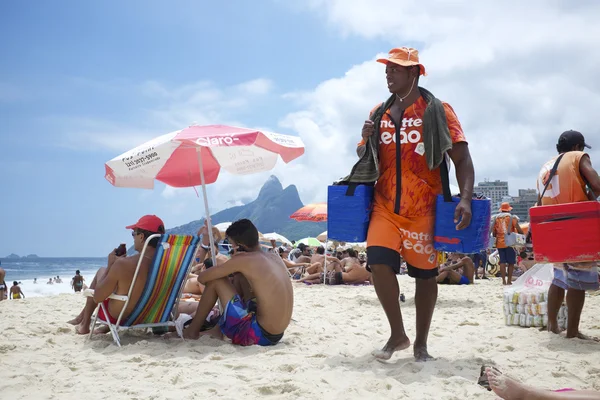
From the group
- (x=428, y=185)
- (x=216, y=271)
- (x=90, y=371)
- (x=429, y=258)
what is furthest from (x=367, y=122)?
(x=90, y=371)

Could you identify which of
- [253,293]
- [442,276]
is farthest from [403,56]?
[442,276]

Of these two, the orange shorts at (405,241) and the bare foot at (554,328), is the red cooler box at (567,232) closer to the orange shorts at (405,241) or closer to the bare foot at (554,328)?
the orange shorts at (405,241)

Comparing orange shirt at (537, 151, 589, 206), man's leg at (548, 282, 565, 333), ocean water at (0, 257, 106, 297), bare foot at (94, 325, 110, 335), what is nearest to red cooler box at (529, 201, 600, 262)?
orange shirt at (537, 151, 589, 206)

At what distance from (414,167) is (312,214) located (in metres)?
9.73

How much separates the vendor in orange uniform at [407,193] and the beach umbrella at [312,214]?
9.34m

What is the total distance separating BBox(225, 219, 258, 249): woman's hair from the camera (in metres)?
4.23

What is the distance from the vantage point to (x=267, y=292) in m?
4.10

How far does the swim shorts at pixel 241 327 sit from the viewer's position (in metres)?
4.10

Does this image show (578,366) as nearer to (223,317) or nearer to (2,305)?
(223,317)

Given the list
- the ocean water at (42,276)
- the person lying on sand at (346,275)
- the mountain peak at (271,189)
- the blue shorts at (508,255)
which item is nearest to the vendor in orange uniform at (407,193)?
the blue shorts at (508,255)

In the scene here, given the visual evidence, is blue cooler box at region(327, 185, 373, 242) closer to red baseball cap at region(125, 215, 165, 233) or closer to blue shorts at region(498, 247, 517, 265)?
red baseball cap at region(125, 215, 165, 233)

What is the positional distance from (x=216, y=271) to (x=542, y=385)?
7.76 feet

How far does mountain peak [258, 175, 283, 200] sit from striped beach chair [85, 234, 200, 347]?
173m

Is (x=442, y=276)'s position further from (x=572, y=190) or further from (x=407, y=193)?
(x=407, y=193)
